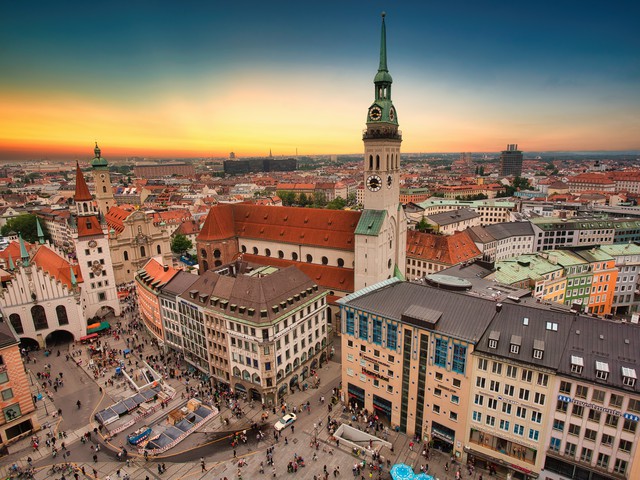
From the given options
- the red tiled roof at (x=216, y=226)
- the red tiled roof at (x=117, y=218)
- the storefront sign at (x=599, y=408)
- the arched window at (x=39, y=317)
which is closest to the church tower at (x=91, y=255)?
the arched window at (x=39, y=317)

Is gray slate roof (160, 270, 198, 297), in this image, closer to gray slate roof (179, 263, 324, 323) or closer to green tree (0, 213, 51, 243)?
gray slate roof (179, 263, 324, 323)

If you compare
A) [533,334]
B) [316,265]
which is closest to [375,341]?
[533,334]

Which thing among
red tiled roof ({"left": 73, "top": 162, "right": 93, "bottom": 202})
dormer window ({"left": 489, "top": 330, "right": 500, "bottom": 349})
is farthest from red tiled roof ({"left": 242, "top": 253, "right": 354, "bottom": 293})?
red tiled roof ({"left": 73, "top": 162, "right": 93, "bottom": 202})

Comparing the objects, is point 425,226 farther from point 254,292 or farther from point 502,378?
point 502,378

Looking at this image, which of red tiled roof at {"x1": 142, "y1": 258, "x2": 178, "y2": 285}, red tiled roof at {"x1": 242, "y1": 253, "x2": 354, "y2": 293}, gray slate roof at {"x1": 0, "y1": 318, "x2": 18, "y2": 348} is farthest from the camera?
red tiled roof at {"x1": 242, "y1": 253, "x2": 354, "y2": 293}

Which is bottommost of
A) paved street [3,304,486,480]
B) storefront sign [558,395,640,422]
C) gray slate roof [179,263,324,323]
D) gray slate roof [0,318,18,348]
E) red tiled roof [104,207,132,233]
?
paved street [3,304,486,480]

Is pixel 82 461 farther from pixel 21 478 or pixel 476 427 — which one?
pixel 476 427

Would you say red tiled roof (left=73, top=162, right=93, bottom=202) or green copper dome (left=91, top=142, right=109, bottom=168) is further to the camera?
green copper dome (left=91, top=142, right=109, bottom=168)
